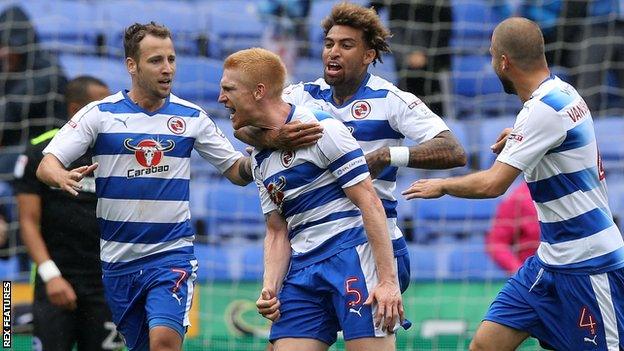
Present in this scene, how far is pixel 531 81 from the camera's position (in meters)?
5.97

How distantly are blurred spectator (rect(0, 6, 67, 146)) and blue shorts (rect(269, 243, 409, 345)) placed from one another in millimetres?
5364

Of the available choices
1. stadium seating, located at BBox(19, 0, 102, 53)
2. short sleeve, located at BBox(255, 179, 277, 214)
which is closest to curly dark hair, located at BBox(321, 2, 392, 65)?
short sleeve, located at BBox(255, 179, 277, 214)

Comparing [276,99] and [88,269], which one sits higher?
[276,99]

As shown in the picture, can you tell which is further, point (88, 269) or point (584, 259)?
point (88, 269)

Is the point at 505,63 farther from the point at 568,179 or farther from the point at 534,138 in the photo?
the point at 568,179

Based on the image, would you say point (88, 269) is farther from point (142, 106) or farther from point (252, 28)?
point (252, 28)

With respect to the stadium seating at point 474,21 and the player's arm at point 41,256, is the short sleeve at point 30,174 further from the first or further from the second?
the stadium seating at point 474,21

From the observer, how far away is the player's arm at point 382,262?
18.0ft

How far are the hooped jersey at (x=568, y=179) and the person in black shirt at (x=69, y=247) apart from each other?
2964mm

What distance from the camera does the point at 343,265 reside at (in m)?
5.65

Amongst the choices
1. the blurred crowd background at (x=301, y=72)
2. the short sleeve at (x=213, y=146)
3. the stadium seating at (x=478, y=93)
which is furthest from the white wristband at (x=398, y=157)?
the stadium seating at (x=478, y=93)

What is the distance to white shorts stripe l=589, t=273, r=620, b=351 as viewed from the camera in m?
5.91

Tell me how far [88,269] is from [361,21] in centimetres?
253

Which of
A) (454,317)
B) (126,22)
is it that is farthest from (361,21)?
(126,22)
